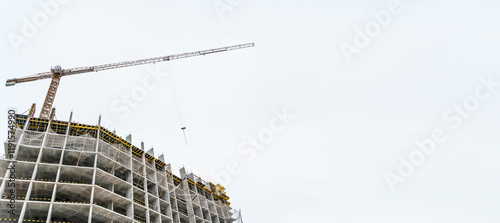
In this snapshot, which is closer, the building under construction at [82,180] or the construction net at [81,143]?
the building under construction at [82,180]

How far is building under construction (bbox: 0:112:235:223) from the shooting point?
112 ft

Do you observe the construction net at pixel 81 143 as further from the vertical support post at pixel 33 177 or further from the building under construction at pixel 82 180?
the vertical support post at pixel 33 177

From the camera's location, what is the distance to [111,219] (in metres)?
37.3

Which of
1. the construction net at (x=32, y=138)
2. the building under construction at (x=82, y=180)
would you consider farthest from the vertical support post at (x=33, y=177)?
the construction net at (x=32, y=138)

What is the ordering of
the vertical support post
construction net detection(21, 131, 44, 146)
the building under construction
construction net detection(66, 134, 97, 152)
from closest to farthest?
1. the vertical support post
2. the building under construction
3. construction net detection(21, 131, 44, 146)
4. construction net detection(66, 134, 97, 152)

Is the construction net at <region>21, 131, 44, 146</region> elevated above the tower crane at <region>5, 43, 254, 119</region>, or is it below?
below

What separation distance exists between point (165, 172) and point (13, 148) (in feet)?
67.4

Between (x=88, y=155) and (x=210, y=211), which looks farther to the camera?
(x=210, y=211)

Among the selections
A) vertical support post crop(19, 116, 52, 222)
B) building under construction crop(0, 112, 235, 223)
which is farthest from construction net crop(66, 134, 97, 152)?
vertical support post crop(19, 116, 52, 222)

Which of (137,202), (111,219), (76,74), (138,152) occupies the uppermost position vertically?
(76,74)

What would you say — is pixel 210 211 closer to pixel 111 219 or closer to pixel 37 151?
pixel 111 219

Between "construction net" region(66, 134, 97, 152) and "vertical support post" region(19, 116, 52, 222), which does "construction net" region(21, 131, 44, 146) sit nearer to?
"vertical support post" region(19, 116, 52, 222)

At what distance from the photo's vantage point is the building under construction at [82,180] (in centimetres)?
3409

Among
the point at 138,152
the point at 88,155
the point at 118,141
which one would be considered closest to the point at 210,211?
the point at 138,152
